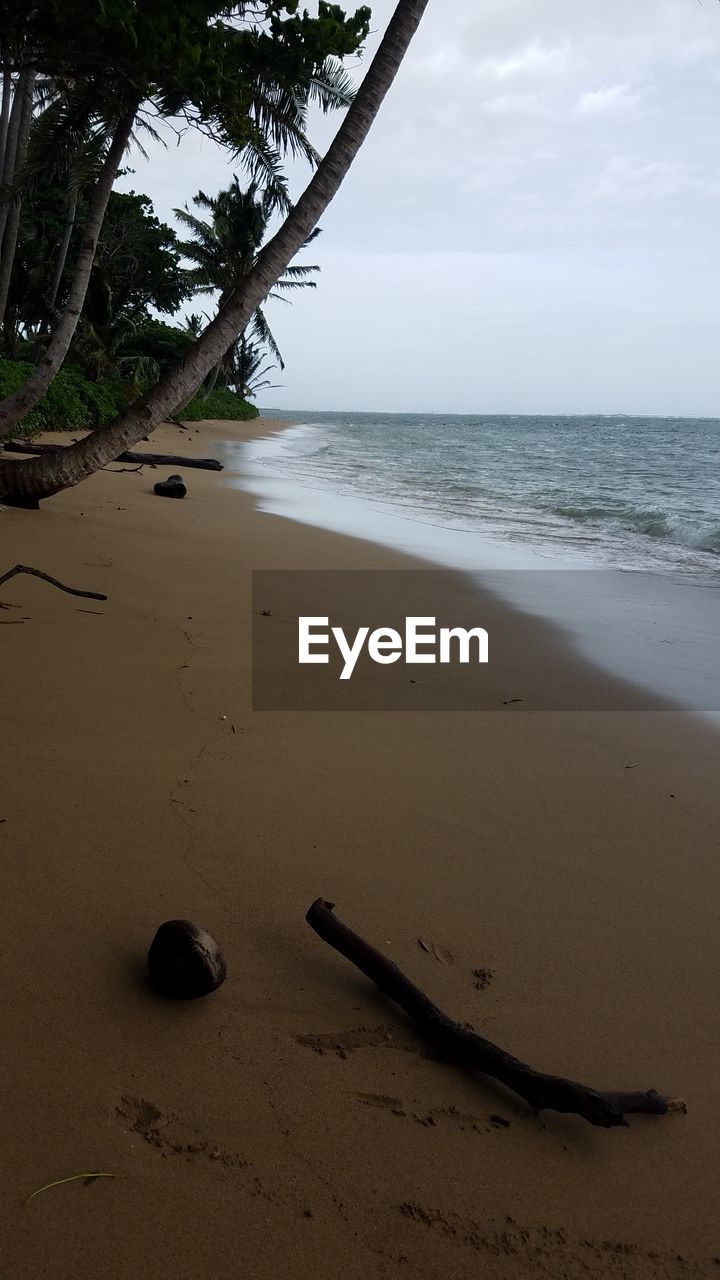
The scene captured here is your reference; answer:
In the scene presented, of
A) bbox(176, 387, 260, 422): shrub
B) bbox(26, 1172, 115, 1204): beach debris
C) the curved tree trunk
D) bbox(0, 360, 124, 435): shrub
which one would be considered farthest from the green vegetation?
bbox(26, 1172, 115, 1204): beach debris

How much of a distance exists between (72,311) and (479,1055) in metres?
11.5

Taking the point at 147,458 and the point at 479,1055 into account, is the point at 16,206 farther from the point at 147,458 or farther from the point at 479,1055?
the point at 479,1055

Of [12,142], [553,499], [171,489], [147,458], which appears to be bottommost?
A: [553,499]

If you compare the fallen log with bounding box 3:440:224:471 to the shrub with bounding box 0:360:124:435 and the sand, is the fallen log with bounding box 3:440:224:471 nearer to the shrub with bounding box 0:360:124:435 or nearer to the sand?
the shrub with bounding box 0:360:124:435

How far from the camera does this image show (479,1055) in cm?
198

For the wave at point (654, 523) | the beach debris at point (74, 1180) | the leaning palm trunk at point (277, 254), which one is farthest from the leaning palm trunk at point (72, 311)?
the beach debris at point (74, 1180)

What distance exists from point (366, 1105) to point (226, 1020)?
0.43m

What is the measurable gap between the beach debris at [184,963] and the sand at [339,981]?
57 millimetres

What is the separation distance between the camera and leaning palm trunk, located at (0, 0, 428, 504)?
6.58 metres

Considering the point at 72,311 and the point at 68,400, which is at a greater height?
the point at 72,311

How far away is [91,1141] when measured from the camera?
67.2 inches

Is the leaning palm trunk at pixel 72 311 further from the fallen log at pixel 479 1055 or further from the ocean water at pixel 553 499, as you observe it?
the fallen log at pixel 479 1055

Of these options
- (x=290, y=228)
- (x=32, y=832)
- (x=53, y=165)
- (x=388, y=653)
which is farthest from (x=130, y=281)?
(x=32, y=832)

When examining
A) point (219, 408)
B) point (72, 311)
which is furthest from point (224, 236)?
point (72, 311)
